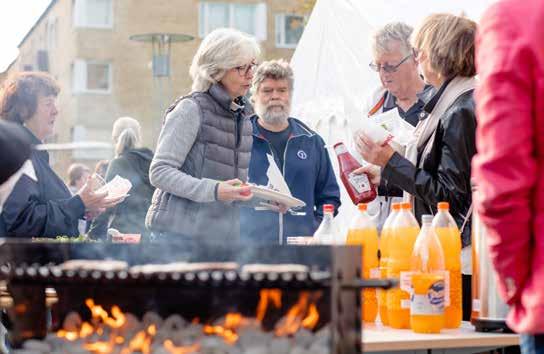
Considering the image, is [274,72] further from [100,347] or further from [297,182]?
[100,347]

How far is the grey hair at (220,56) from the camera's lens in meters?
4.75

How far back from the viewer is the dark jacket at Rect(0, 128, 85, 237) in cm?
459

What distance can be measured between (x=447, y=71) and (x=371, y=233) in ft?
2.32

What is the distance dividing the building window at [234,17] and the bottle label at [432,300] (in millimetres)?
25126

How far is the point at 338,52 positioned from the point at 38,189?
135 inches

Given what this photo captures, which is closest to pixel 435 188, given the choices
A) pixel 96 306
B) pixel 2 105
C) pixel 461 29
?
pixel 461 29

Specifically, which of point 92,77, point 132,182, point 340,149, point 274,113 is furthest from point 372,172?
point 92,77

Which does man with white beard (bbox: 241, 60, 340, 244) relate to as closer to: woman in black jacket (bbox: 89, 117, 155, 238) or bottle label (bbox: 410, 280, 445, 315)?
woman in black jacket (bbox: 89, 117, 155, 238)

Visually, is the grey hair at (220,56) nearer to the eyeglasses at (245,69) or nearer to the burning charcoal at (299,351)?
the eyeglasses at (245,69)

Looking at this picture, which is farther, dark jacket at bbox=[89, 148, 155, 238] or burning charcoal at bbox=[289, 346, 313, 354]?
dark jacket at bbox=[89, 148, 155, 238]

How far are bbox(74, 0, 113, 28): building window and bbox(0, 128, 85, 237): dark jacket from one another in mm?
23762

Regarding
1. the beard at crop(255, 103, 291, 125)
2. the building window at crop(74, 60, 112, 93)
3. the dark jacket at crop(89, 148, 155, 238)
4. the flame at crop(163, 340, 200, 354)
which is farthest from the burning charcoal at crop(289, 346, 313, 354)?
the building window at crop(74, 60, 112, 93)

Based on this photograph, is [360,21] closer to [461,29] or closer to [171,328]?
[461,29]

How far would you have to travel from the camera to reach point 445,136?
3770 millimetres
